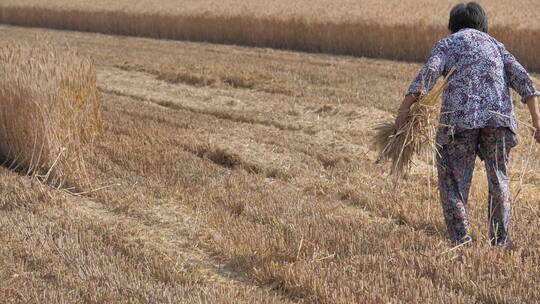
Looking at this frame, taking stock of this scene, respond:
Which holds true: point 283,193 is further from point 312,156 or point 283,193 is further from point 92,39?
point 92,39

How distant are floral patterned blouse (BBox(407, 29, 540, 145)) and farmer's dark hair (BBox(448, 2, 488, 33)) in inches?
3.1

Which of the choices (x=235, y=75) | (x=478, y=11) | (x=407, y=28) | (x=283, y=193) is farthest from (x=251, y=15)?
(x=478, y=11)

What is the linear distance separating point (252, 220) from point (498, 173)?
6.30 feet

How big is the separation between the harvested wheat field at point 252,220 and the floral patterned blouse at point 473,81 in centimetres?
62

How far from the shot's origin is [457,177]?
4.80 metres

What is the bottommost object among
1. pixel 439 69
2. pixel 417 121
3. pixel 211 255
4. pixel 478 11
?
pixel 211 255

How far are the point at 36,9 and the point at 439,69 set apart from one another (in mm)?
27020

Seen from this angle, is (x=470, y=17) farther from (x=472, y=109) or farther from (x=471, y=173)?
(x=471, y=173)

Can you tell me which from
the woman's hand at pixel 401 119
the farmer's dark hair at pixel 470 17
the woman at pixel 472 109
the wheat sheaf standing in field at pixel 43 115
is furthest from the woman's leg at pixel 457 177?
the wheat sheaf standing in field at pixel 43 115

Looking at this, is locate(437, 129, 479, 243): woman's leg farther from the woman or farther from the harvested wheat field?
the harvested wheat field

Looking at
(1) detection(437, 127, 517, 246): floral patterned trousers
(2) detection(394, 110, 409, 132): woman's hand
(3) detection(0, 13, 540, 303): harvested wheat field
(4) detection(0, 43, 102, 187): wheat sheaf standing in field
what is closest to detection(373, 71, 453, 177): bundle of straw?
(2) detection(394, 110, 409, 132): woman's hand

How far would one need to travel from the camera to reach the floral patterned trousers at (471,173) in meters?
4.70

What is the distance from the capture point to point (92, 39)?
2281 centimetres

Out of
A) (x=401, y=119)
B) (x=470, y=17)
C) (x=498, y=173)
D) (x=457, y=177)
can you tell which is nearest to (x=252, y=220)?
(x=401, y=119)
